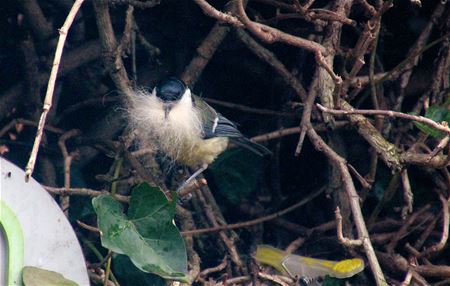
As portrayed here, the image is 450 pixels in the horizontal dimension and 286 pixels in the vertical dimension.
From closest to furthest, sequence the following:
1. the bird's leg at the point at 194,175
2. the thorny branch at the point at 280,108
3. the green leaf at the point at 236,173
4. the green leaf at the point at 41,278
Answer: the green leaf at the point at 41,278
the thorny branch at the point at 280,108
the bird's leg at the point at 194,175
the green leaf at the point at 236,173

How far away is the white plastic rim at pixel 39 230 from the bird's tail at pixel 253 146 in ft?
2.80

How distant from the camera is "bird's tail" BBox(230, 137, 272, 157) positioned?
242cm

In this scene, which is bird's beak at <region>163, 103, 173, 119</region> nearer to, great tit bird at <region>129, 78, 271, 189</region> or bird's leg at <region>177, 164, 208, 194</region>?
great tit bird at <region>129, 78, 271, 189</region>

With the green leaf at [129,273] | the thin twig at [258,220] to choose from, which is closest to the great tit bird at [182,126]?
the thin twig at [258,220]

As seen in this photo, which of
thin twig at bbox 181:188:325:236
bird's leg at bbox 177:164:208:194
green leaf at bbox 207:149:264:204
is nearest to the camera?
thin twig at bbox 181:188:325:236

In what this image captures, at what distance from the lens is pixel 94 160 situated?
2436 millimetres

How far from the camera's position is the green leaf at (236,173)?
2.49 m

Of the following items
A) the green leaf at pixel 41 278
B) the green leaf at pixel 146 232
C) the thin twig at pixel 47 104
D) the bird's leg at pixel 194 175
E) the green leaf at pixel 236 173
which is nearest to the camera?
the thin twig at pixel 47 104

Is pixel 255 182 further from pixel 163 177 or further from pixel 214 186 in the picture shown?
pixel 163 177

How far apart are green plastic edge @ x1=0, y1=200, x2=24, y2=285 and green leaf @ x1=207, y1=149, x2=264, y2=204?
0.97 metres

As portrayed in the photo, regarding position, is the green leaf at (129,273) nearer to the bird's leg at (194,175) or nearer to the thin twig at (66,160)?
the thin twig at (66,160)

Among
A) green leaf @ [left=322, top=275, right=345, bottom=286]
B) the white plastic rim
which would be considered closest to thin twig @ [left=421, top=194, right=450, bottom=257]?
green leaf @ [left=322, top=275, right=345, bottom=286]

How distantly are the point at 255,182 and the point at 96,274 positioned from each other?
2.31ft

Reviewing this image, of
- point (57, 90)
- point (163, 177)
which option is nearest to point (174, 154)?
point (163, 177)
